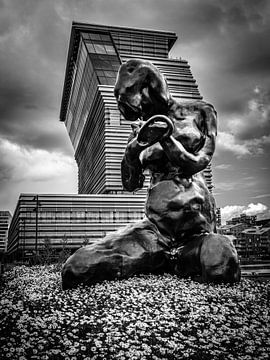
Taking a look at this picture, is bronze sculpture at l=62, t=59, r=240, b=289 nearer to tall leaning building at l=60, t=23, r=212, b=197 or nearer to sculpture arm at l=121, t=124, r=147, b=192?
sculpture arm at l=121, t=124, r=147, b=192

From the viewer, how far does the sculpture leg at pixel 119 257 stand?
163 inches

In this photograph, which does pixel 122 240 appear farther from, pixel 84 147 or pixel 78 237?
pixel 84 147

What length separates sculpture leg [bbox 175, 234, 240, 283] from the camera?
3.86m

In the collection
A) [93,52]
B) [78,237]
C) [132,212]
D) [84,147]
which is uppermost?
[93,52]

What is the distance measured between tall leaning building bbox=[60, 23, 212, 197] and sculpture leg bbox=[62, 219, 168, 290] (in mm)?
68655

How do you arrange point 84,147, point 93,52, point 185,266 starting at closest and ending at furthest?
1. point 185,266
2. point 93,52
3. point 84,147

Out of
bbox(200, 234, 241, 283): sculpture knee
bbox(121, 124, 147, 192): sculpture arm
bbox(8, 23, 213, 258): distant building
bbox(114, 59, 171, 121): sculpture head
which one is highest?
bbox(8, 23, 213, 258): distant building

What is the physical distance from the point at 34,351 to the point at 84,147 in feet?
357

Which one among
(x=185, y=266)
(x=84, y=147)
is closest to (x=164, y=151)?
(x=185, y=266)

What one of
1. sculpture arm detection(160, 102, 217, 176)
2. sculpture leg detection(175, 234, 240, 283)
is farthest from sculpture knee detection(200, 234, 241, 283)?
sculpture arm detection(160, 102, 217, 176)

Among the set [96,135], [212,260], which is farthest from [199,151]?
[96,135]

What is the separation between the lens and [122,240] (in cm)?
444

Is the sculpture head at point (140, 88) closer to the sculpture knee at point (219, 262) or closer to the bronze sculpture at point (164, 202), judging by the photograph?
the bronze sculpture at point (164, 202)

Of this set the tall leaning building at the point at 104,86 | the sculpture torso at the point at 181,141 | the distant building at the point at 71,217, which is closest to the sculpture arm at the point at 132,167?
the sculpture torso at the point at 181,141
